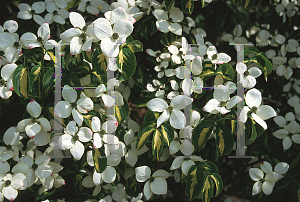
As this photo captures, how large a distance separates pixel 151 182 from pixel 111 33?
52 cm

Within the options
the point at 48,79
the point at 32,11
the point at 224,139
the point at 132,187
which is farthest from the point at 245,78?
the point at 32,11

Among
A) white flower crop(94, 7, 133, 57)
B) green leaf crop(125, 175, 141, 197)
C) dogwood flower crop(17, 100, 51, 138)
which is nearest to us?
white flower crop(94, 7, 133, 57)

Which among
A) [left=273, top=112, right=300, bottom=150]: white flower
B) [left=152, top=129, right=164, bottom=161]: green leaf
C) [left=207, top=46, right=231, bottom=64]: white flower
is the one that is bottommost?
[left=273, top=112, right=300, bottom=150]: white flower

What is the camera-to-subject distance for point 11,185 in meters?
0.92

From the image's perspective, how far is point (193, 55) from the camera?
1.11 m

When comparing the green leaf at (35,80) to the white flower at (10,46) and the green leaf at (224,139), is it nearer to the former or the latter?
the white flower at (10,46)

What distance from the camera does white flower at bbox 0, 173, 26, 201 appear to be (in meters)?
0.90

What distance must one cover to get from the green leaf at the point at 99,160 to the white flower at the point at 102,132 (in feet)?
0.11

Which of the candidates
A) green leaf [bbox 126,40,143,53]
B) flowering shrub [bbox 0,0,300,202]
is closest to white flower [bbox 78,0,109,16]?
flowering shrub [bbox 0,0,300,202]

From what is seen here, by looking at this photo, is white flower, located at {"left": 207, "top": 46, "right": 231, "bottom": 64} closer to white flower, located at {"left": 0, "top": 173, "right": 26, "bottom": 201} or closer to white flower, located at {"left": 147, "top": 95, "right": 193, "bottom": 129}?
white flower, located at {"left": 147, "top": 95, "right": 193, "bottom": 129}

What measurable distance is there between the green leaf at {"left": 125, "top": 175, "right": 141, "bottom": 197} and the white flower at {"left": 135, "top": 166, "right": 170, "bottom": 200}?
0.19 feet

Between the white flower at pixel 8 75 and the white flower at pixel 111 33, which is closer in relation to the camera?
the white flower at pixel 111 33

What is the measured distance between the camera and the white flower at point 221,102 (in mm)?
862

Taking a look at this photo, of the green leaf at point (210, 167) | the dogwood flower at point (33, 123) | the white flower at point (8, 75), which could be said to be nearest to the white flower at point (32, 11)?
the white flower at point (8, 75)
